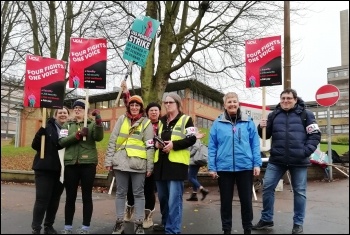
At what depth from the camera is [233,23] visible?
12914 mm

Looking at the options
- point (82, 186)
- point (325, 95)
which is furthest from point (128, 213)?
point (325, 95)

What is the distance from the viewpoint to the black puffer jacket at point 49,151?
199 inches

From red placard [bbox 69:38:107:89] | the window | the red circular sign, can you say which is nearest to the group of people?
red placard [bbox 69:38:107:89]

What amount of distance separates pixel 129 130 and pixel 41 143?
1.25m

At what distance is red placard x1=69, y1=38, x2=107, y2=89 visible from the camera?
21.0ft

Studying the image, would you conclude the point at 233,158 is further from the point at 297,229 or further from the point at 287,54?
the point at 287,54

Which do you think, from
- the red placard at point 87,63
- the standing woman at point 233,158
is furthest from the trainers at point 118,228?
the red placard at point 87,63

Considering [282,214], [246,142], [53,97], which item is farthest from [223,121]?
[53,97]

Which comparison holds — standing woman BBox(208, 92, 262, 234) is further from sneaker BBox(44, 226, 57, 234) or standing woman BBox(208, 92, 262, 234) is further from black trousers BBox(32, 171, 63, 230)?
sneaker BBox(44, 226, 57, 234)

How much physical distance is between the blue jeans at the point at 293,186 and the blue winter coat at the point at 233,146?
550mm

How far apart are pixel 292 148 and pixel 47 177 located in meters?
3.47

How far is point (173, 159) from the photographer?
5031 millimetres

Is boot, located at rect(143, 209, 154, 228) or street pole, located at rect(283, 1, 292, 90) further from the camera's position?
street pole, located at rect(283, 1, 292, 90)

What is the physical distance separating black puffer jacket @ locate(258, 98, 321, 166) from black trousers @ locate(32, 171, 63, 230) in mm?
3198
